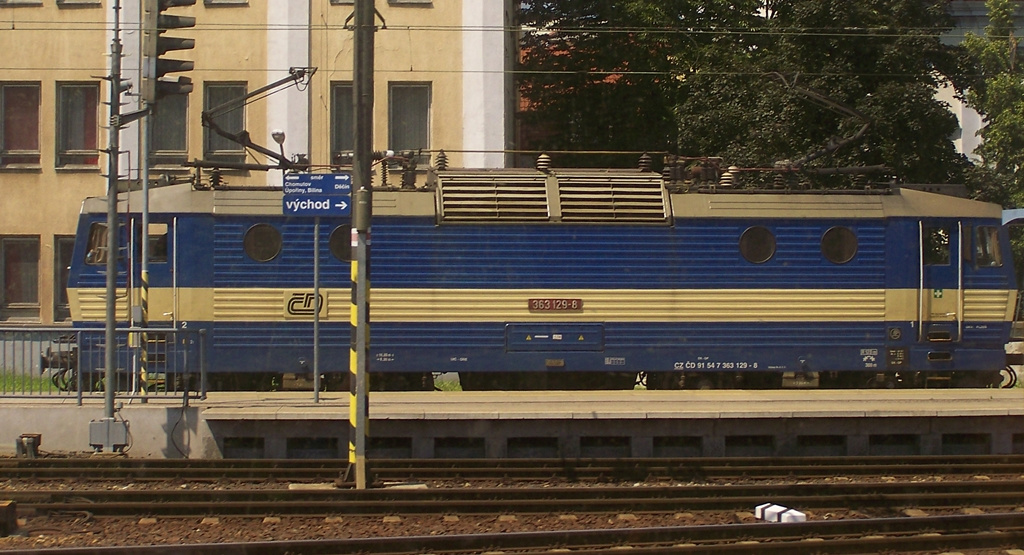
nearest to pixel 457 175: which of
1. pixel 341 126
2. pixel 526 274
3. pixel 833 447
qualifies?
pixel 526 274

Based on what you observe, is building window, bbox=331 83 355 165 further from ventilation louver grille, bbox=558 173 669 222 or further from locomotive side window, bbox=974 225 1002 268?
locomotive side window, bbox=974 225 1002 268

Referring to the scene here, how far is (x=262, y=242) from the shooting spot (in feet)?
52.5

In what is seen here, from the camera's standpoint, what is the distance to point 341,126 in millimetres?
25453

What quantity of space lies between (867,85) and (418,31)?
33.3 ft

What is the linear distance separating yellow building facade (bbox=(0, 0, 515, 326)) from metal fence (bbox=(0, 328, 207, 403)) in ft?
34.4

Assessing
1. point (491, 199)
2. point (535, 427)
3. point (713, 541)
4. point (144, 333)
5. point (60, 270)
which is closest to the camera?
point (713, 541)

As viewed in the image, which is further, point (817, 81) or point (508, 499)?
point (817, 81)

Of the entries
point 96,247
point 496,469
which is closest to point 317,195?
point 496,469

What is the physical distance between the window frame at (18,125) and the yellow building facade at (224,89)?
0.03 m

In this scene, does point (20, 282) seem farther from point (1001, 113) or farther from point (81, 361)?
point (1001, 113)

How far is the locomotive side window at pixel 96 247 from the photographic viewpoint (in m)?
16.1

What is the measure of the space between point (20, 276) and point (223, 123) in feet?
19.7

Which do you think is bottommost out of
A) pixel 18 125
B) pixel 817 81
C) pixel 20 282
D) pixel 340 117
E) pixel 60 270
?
pixel 20 282

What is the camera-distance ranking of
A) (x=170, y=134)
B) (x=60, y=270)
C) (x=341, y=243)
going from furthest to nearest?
(x=170, y=134) → (x=60, y=270) → (x=341, y=243)
